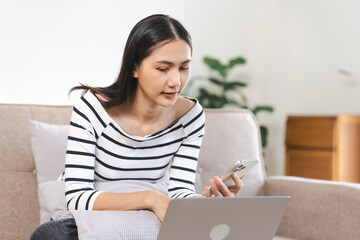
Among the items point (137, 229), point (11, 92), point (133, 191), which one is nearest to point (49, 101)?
point (11, 92)

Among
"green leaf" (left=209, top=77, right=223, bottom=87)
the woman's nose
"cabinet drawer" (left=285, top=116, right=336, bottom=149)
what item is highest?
the woman's nose

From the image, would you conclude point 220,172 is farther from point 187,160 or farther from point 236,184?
point 236,184


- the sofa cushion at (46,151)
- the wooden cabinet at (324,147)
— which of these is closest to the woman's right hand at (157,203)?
the sofa cushion at (46,151)

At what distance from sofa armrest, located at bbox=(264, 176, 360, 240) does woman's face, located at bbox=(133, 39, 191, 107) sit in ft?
2.38

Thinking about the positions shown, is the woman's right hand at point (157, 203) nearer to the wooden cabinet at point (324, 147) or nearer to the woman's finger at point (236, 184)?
the woman's finger at point (236, 184)

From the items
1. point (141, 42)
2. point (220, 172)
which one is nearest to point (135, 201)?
point (141, 42)

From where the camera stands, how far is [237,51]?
180 inches

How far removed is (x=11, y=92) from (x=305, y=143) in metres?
2.18

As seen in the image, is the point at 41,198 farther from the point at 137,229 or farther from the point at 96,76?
the point at 96,76

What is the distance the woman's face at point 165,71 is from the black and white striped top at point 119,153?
0.56 feet

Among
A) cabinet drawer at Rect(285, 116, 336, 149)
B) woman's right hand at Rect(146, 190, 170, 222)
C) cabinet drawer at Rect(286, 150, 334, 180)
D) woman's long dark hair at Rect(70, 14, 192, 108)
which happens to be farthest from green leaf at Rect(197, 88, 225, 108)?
woman's right hand at Rect(146, 190, 170, 222)

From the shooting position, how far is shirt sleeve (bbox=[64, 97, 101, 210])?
1461mm

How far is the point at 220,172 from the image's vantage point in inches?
79.1

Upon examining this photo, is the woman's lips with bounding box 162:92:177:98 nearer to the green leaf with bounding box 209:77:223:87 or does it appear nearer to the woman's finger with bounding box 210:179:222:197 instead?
the woman's finger with bounding box 210:179:222:197
